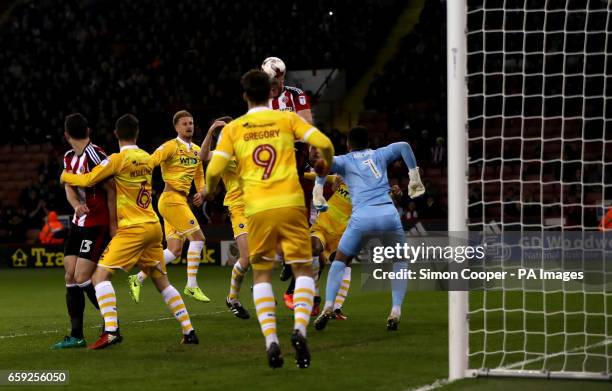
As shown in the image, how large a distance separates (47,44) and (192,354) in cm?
2558

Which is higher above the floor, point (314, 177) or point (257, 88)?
point (257, 88)

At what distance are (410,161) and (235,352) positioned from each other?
8.33ft

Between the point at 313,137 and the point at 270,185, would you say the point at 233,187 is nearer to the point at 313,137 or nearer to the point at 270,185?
the point at 270,185

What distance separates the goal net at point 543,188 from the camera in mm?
8352

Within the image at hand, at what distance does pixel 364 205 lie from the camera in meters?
10.2

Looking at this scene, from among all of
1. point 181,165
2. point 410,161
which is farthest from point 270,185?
point 181,165

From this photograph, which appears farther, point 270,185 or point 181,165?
point 181,165

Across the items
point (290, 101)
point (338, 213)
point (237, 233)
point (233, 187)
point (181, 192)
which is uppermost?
point (290, 101)

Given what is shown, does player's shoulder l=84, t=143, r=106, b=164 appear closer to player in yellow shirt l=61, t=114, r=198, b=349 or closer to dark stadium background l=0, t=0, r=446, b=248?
player in yellow shirt l=61, t=114, r=198, b=349

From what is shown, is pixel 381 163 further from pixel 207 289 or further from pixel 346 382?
pixel 207 289

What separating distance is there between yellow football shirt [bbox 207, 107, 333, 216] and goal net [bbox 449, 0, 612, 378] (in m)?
1.24

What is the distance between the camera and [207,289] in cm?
1659

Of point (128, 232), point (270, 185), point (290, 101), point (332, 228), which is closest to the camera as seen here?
point (270, 185)

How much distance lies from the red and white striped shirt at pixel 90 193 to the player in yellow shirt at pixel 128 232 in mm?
97
